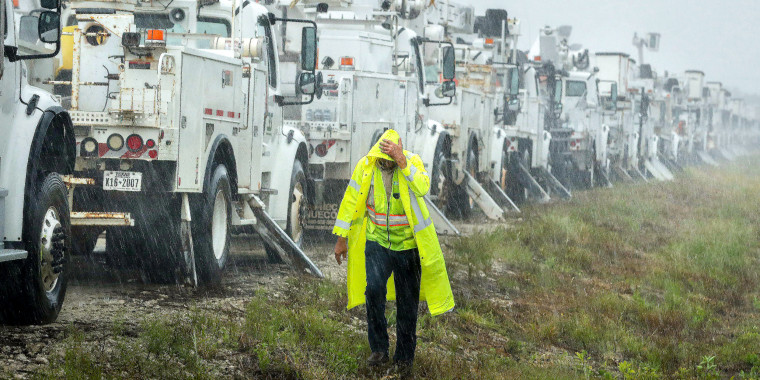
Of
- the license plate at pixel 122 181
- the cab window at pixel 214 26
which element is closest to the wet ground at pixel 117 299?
the license plate at pixel 122 181

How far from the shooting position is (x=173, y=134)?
805 cm

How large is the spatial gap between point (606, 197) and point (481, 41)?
14.8ft

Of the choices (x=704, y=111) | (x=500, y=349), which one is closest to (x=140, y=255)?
(x=500, y=349)

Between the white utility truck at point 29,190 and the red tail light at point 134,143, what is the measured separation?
113 cm

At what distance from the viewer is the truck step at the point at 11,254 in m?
5.92

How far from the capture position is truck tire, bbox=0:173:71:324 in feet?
20.8

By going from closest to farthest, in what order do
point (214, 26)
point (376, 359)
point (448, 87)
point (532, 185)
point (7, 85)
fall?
point (7, 85), point (376, 359), point (214, 26), point (448, 87), point (532, 185)

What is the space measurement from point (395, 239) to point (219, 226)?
3.17 metres

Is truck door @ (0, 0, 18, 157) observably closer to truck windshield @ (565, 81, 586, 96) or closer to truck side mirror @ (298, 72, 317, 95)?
truck side mirror @ (298, 72, 317, 95)

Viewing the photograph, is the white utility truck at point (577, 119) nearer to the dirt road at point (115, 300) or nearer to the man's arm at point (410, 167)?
the dirt road at point (115, 300)

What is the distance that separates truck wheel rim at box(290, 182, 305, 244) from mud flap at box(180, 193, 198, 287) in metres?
2.87

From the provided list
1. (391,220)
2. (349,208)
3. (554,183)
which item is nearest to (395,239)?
(391,220)

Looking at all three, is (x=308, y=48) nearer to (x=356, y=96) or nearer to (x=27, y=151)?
(x=356, y=96)

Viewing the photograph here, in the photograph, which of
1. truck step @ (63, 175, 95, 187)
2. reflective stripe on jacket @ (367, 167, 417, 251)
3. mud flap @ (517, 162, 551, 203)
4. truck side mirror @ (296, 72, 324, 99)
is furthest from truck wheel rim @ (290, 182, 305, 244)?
mud flap @ (517, 162, 551, 203)
